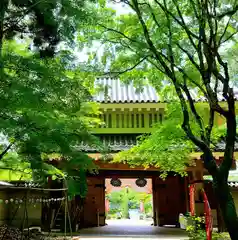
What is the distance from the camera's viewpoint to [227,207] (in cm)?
551

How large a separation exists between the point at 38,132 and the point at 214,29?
11.1 ft

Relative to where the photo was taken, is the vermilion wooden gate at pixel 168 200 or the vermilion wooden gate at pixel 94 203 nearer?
the vermilion wooden gate at pixel 168 200

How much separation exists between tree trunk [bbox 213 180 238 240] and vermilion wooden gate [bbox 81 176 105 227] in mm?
10377

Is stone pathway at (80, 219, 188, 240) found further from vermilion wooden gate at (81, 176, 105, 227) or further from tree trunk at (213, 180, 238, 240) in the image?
tree trunk at (213, 180, 238, 240)

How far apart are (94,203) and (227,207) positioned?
11.2m

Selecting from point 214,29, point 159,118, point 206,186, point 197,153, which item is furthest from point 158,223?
point 214,29

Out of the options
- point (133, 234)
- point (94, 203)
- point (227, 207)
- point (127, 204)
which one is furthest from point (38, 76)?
point (127, 204)

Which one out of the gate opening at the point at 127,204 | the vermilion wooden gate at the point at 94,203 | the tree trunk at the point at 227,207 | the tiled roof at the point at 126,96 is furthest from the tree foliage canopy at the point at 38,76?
the gate opening at the point at 127,204

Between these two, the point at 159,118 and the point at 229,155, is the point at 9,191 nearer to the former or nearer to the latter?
the point at 159,118

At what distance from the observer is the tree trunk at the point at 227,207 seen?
541 centimetres

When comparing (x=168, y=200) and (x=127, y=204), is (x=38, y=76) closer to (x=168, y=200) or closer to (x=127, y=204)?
(x=168, y=200)

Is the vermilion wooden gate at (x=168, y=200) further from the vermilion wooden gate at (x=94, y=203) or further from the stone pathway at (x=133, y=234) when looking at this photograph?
the vermilion wooden gate at (x=94, y=203)

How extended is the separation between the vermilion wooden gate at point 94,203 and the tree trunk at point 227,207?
10377 mm

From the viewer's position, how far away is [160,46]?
6.31m
